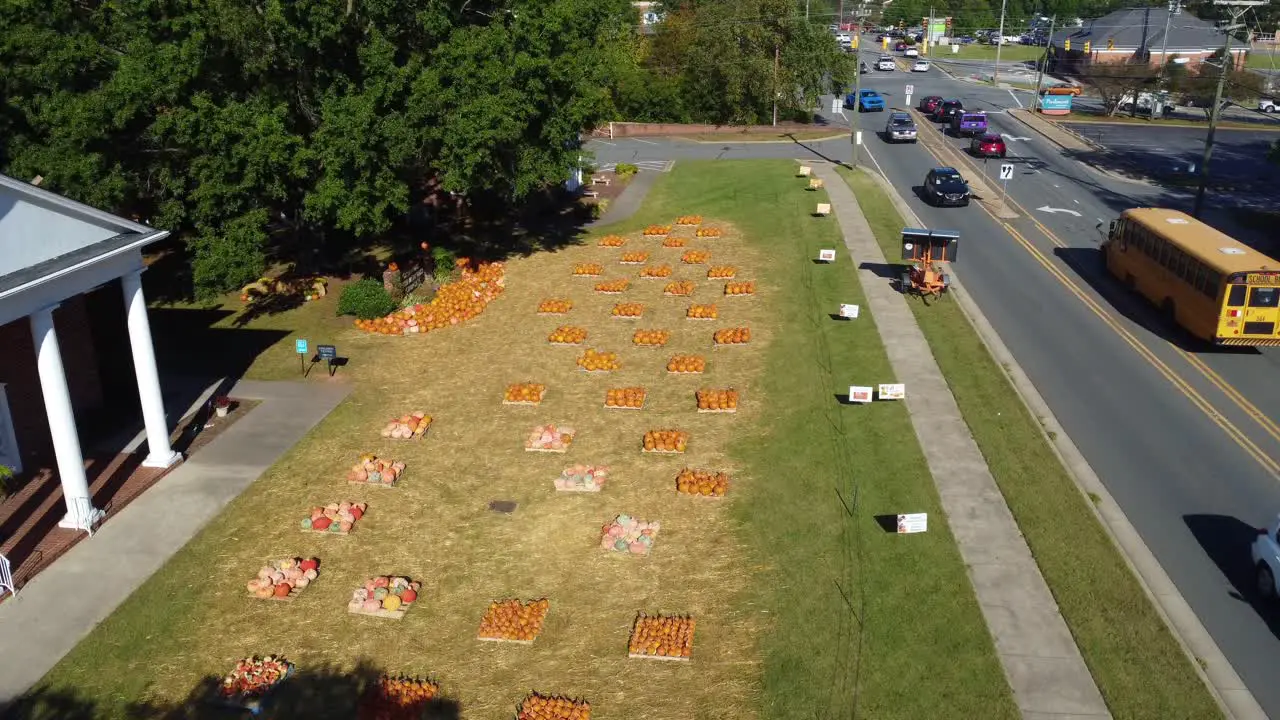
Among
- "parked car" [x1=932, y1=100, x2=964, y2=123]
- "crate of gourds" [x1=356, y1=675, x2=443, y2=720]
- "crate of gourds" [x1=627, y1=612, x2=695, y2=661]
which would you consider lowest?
"crate of gourds" [x1=356, y1=675, x2=443, y2=720]

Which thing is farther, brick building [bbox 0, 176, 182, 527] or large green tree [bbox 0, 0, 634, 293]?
large green tree [bbox 0, 0, 634, 293]

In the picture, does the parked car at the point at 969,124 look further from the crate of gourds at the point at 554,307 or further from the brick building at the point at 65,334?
the brick building at the point at 65,334

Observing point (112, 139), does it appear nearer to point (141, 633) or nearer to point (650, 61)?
point (141, 633)

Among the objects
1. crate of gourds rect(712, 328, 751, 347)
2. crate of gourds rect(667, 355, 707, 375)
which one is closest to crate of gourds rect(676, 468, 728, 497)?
crate of gourds rect(667, 355, 707, 375)

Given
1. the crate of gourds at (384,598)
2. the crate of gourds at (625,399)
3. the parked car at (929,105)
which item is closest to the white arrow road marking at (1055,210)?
the parked car at (929,105)

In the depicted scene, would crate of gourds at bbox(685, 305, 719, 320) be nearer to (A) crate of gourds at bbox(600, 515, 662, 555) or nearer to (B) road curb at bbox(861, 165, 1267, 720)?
(B) road curb at bbox(861, 165, 1267, 720)

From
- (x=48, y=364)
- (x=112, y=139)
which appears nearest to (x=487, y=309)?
(x=112, y=139)

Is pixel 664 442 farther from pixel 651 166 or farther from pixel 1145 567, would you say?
pixel 651 166
